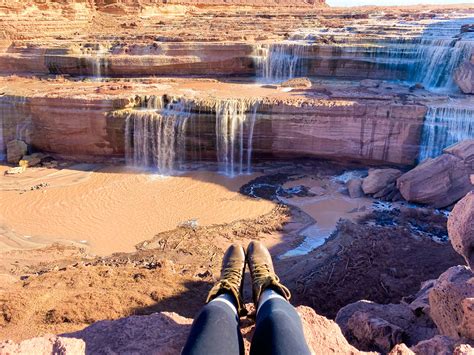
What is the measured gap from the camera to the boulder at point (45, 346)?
193cm

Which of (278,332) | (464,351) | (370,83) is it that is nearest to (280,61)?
(370,83)

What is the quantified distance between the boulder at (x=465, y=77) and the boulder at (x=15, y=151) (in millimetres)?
11142

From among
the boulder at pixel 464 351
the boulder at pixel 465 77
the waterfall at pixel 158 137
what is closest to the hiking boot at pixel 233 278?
the boulder at pixel 464 351

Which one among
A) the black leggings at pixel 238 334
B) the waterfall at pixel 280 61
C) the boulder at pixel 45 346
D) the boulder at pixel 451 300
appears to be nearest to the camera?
the black leggings at pixel 238 334

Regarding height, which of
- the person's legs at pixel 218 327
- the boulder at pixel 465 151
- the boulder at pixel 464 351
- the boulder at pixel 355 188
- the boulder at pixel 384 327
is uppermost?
the person's legs at pixel 218 327

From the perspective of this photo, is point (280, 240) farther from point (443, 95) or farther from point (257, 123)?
point (443, 95)

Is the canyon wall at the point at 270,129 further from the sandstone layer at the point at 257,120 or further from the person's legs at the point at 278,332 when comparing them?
the person's legs at the point at 278,332

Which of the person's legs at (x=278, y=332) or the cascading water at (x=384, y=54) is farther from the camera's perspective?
the cascading water at (x=384, y=54)

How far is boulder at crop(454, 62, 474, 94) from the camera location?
34.3 feet

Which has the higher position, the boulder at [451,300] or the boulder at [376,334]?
the boulder at [451,300]

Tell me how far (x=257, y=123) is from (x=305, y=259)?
14.1ft

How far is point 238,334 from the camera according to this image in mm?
1968

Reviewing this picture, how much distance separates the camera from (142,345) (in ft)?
7.48

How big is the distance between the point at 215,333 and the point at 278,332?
28 centimetres
